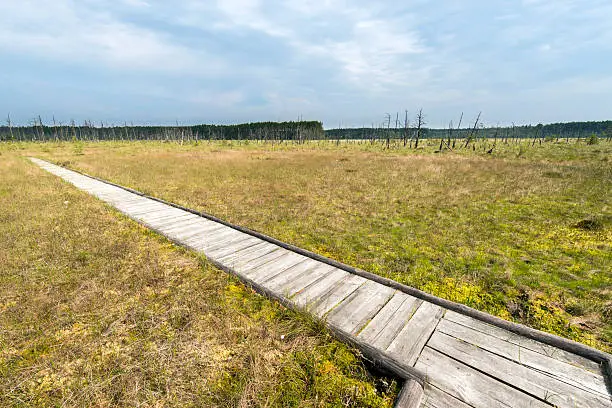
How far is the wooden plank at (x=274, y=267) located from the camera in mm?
4547

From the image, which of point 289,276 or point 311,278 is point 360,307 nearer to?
point 311,278

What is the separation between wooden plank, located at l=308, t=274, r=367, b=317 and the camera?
3.64m

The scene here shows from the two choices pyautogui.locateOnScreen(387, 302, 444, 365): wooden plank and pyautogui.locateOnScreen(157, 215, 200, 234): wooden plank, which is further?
pyautogui.locateOnScreen(157, 215, 200, 234): wooden plank

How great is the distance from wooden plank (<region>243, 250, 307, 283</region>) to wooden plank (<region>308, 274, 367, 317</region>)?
1110 mm

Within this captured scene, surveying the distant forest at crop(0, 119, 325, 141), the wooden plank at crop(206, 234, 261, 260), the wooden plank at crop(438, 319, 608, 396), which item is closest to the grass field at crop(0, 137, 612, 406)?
the wooden plank at crop(206, 234, 261, 260)

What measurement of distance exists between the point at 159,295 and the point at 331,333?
2.83 m

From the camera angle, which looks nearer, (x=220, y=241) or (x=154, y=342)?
(x=154, y=342)

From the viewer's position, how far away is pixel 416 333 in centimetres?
317

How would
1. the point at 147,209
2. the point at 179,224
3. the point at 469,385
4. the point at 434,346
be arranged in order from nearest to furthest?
the point at 469,385 < the point at 434,346 < the point at 179,224 < the point at 147,209

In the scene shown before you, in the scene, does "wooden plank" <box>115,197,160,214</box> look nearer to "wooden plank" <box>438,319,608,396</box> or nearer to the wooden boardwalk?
the wooden boardwalk

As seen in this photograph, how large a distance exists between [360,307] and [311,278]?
108 centimetres

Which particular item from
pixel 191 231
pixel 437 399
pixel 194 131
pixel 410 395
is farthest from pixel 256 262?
pixel 194 131

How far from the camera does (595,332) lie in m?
3.55

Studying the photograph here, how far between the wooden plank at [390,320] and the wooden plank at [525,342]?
50 cm
